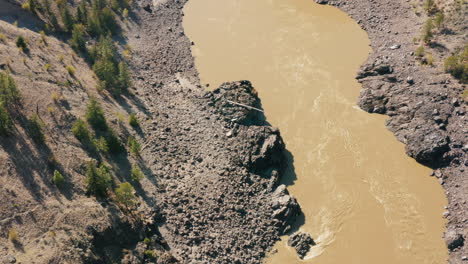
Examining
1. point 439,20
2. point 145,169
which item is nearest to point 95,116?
point 145,169

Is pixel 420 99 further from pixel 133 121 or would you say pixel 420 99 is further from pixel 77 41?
pixel 77 41

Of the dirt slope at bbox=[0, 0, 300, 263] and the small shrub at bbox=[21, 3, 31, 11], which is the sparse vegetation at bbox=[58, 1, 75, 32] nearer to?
the dirt slope at bbox=[0, 0, 300, 263]

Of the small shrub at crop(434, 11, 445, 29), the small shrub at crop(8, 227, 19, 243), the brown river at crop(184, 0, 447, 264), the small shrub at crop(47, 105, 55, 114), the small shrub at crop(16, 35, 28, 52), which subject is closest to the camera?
the small shrub at crop(8, 227, 19, 243)

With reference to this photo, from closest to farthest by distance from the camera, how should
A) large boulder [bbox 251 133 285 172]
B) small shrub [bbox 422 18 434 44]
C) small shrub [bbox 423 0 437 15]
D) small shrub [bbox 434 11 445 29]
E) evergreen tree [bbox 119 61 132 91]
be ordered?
large boulder [bbox 251 133 285 172], evergreen tree [bbox 119 61 132 91], small shrub [bbox 422 18 434 44], small shrub [bbox 434 11 445 29], small shrub [bbox 423 0 437 15]

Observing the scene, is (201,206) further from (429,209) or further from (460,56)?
(460,56)

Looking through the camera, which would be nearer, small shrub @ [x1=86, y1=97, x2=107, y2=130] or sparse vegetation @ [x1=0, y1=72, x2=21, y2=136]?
sparse vegetation @ [x1=0, y1=72, x2=21, y2=136]

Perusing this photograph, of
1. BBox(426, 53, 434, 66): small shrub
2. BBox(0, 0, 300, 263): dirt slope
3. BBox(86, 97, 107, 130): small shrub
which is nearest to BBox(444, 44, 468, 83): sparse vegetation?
BBox(426, 53, 434, 66): small shrub

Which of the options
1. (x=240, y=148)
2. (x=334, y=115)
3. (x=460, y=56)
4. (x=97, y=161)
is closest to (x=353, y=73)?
(x=334, y=115)
